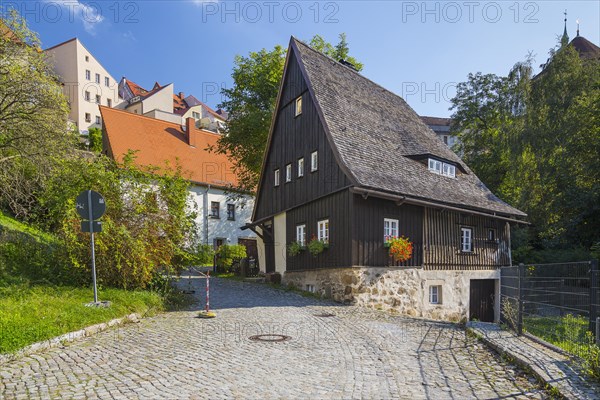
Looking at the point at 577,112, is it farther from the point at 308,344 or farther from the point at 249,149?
the point at 308,344

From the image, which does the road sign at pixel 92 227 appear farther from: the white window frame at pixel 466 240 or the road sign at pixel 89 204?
the white window frame at pixel 466 240

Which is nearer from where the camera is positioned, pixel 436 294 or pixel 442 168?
pixel 436 294

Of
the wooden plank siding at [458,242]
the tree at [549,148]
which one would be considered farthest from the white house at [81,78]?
the wooden plank siding at [458,242]

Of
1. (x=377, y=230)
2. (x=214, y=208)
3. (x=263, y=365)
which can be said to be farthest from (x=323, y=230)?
(x=214, y=208)

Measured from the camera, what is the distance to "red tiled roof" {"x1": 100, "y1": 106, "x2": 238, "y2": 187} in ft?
113

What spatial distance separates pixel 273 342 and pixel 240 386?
2.78 metres

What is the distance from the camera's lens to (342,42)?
30734 mm

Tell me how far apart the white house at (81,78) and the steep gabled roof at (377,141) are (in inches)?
1772

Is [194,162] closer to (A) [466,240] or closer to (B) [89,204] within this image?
(A) [466,240]

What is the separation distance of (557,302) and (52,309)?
933cm

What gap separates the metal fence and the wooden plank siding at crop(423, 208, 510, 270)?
6683 mm

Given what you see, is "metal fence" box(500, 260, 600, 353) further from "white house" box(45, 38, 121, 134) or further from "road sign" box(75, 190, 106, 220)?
"white house" box(45, 38, 121, 134)

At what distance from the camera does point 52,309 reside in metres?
9.36

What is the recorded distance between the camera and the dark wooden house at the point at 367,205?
15.9 meters
